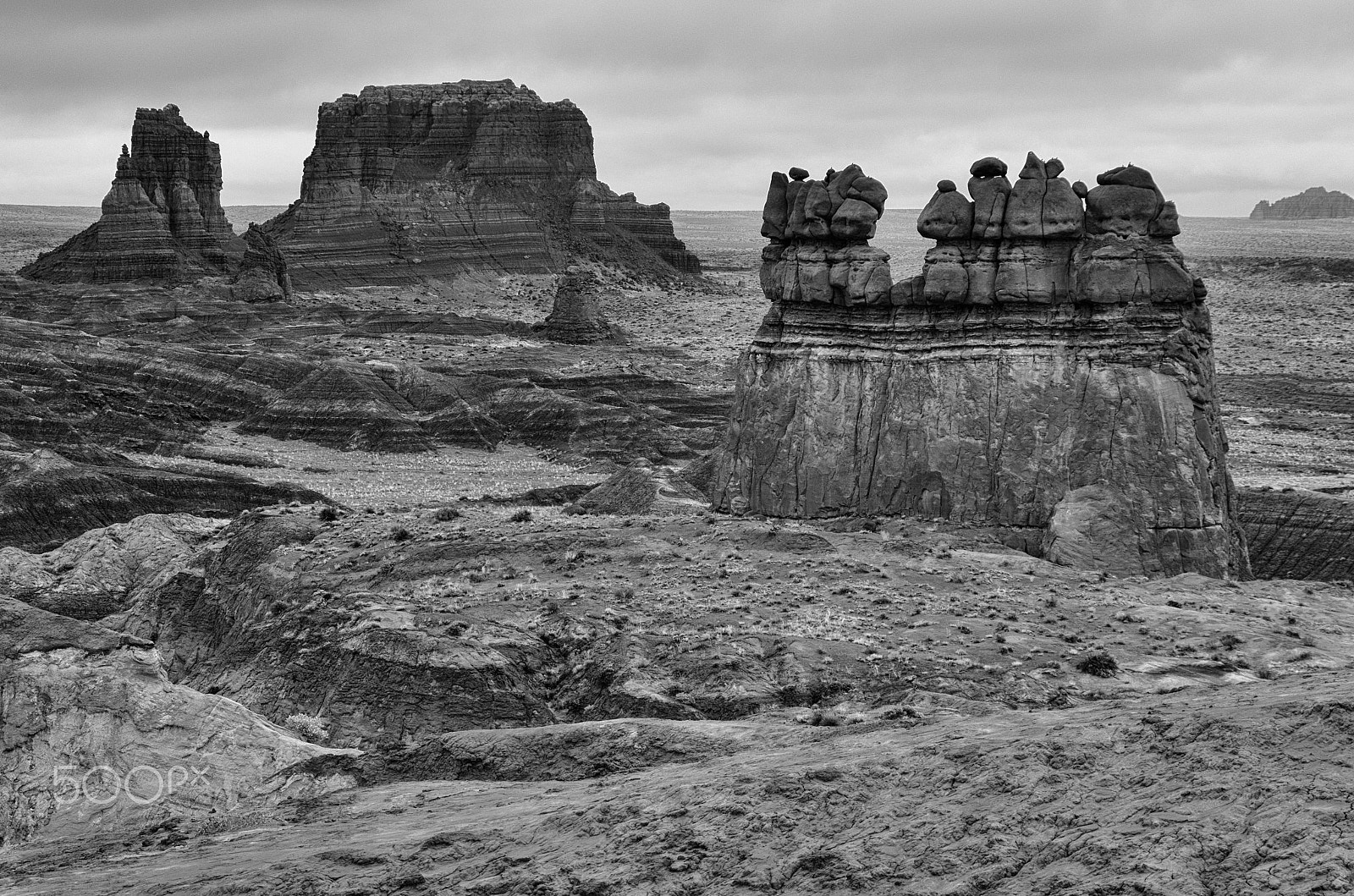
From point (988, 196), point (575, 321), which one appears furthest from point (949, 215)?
point (575, 321)

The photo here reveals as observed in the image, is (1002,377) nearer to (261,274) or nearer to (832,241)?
(832,241)

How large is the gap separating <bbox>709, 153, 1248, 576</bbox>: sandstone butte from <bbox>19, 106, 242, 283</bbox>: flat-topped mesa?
102626mm

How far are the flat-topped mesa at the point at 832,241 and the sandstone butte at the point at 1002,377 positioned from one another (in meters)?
0.04

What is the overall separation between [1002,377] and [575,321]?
3395 inches

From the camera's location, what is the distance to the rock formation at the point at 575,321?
117 meters

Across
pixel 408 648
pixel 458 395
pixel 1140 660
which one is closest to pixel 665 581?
pixel 408 648

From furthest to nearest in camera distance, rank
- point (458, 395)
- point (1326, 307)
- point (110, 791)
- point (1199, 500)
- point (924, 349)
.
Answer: point (1326, 307)
point (458, 395)
point (924, 349)
point (1199, 500)
point (110, 791)

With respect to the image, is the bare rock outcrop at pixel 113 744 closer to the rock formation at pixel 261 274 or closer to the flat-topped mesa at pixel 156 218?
the rock formation at pixel 261 274

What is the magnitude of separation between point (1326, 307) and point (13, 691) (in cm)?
14528

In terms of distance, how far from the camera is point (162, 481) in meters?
62.5

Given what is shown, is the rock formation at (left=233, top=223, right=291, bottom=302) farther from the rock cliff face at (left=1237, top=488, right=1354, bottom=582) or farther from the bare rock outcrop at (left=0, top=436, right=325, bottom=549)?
the rock cliff face at (left=1237, top=488, right=1354, bottom=582)

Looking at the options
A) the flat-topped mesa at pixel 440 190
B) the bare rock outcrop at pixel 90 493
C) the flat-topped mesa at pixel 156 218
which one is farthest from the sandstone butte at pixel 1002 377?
the flat-topped mesa at pixel 440 190

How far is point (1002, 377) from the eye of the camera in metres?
32.8

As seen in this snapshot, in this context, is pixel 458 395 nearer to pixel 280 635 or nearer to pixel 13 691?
pixel 280 635
